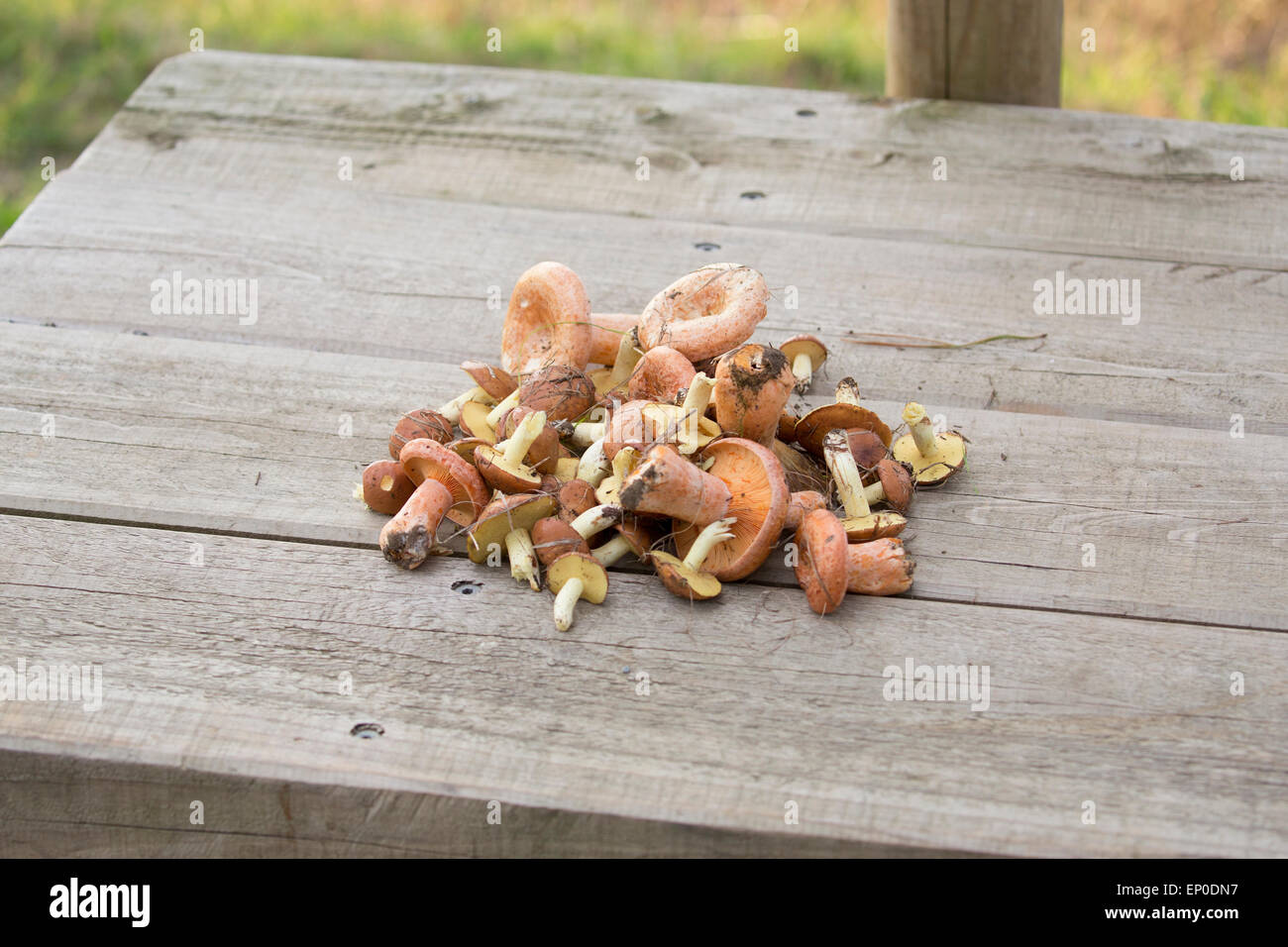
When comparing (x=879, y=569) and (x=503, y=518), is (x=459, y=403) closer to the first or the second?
(x=503, y=518)

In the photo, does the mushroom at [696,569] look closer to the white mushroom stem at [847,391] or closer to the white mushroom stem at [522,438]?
the white mushroom stem at [522,438]

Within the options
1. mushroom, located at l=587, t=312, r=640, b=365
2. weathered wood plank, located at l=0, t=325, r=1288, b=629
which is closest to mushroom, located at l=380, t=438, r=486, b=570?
weathered wood plank, located at l=0, t=325, r=1288, b=629

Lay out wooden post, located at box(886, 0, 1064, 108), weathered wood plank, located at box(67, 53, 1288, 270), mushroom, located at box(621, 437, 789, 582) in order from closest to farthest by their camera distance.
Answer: mushroom, located at box(621, 437, 789, 582), weathered wood plank, located at box(67, 53, 1288, 270), wooden post, located at box(886, 0, 1064, 108)

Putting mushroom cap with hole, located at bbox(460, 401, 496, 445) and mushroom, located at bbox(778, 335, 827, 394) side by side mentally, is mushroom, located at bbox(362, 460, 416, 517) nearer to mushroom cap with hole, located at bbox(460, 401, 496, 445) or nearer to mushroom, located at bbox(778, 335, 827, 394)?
mushroom cap with hole, located at bbox(460, 401, 496, 445)

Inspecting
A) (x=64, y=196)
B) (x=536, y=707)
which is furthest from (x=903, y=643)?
(x=64, y=196)

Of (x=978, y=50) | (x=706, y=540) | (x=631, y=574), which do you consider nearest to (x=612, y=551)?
(x=631, y=574)

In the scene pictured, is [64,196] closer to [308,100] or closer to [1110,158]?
[308,100]
